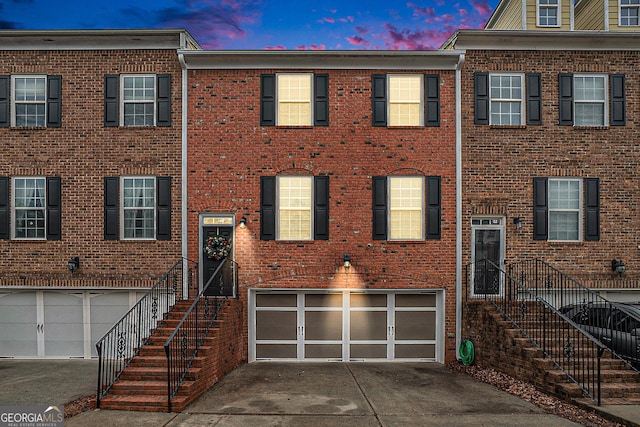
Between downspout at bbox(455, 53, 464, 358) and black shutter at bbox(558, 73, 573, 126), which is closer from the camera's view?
downspout at bbox(455, 53, 464, 358)

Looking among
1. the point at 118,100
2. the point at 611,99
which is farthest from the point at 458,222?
the point at 118,100

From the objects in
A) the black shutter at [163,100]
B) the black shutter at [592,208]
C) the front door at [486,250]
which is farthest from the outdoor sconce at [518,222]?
the black shutter at [163,100]

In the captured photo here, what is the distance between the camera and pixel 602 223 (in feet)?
44.0

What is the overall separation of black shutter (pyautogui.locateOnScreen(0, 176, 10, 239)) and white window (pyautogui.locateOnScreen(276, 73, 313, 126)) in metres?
7.20

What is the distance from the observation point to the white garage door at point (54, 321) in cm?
1361

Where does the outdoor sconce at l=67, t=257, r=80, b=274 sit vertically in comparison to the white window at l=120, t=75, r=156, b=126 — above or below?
below

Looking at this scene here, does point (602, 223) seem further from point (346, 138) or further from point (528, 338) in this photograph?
point (346, 138)

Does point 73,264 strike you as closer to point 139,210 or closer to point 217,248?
point 139,210

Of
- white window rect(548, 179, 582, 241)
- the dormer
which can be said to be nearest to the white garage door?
white window rect(548, 179, 582, 241)

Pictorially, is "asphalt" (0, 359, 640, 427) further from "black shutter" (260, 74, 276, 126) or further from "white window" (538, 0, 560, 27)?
"white window" (538, 0, 560, 27)

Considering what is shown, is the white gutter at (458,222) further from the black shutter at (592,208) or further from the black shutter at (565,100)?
the black shutter at (592,208)

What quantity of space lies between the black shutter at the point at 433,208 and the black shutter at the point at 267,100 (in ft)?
14.3

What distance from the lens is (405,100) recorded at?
13.6 meters

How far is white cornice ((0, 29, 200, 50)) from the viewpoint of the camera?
13203 millimetres
